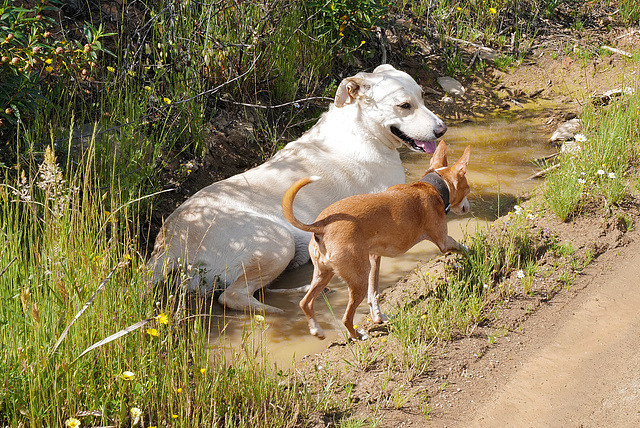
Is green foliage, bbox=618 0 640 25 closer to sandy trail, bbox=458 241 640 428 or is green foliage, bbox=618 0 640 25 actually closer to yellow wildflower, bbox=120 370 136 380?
sandy trail, bbox=458 241 640 428

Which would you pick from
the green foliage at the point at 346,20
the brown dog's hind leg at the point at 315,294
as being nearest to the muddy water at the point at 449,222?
the brown dog's hind leg at the point at 315,294

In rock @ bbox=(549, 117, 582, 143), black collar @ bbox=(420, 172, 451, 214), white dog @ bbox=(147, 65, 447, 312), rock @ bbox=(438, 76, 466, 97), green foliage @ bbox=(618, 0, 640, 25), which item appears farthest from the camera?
green foliage @ bbox=(618, 0, 640, 25)


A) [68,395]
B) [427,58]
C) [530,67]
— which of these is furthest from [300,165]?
[530,67]

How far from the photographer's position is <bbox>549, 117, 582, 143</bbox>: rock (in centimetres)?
643

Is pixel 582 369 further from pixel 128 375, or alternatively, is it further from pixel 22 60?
pixel 22 60

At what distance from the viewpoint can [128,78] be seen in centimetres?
524

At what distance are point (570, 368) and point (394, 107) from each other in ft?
7.56

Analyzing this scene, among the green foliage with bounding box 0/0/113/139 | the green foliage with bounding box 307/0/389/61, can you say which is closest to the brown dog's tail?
the green foliage with bounding box 0/0/113/139

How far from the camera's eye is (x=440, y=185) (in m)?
3.92

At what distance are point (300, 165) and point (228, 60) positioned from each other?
1753 mm

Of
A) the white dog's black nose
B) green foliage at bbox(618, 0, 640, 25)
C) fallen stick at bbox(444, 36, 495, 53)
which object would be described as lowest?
the white dog's black nose

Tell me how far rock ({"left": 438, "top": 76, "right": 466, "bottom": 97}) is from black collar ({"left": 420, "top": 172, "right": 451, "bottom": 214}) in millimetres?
4064

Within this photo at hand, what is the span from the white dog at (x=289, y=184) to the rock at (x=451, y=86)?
297 cm

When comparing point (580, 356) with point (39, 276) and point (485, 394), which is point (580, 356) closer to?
point (485, 394)
